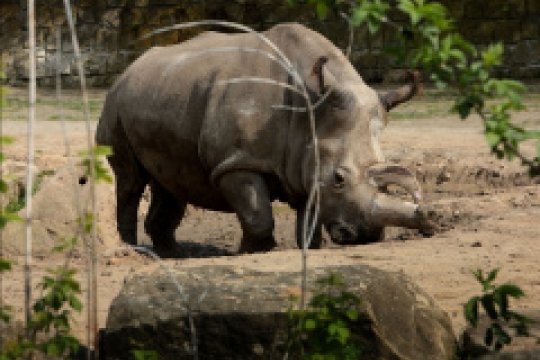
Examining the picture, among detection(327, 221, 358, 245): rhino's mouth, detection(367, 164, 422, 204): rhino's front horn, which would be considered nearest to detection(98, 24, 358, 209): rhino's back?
detection(327, 221, 358, 245): rhino's mouth

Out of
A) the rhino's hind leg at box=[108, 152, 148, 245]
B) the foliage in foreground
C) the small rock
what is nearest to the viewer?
the foliage in foreground

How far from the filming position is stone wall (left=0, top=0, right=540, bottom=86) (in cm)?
1839

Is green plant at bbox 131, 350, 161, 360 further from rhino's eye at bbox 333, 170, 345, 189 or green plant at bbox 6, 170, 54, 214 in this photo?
green plant at bbox 6, 170, 54, 214

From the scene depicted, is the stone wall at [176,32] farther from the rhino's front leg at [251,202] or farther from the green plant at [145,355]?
the green plant at [145,355]

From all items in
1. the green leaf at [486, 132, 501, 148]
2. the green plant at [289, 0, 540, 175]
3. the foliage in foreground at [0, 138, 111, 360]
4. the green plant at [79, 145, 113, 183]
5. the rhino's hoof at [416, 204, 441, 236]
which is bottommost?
the rhino's hoof at [416, 204, 441, 236]

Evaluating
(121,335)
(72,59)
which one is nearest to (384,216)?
(121,335)

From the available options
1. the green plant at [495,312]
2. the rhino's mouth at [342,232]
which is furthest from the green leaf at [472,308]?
the rhino's mouth at [342,232]

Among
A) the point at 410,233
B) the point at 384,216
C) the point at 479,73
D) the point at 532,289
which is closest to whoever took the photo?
the point at 479,73

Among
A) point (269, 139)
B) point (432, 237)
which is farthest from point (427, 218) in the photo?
point (269, 139)

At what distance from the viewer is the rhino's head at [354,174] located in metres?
7.28

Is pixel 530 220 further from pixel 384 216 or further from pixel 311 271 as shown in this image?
pixel 311 271

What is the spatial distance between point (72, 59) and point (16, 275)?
41.9 feet

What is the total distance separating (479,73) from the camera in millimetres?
3416

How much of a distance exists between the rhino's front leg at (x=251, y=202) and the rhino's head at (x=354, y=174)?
1.34 ft
